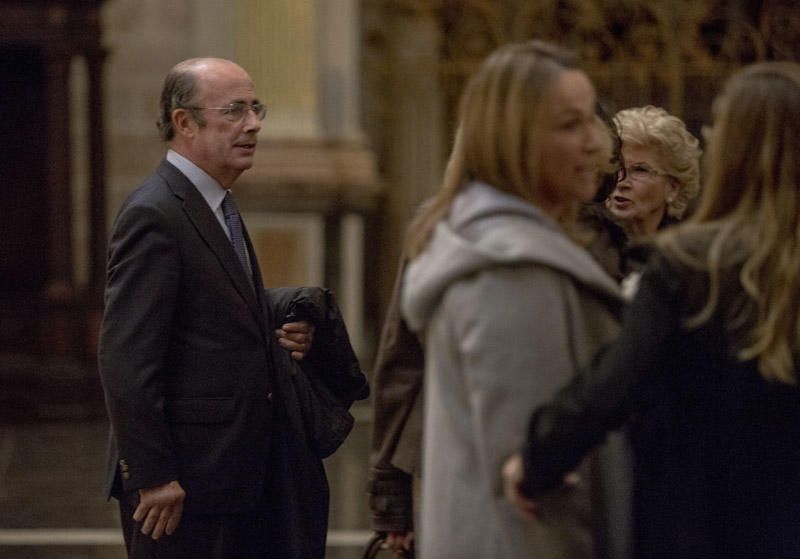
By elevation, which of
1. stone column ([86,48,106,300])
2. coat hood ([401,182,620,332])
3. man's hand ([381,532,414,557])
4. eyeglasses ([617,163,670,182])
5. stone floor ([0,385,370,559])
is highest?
coat hood ([401,182,620,332])

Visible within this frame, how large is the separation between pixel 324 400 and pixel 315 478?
0.21 m

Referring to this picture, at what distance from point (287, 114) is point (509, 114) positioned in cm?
885

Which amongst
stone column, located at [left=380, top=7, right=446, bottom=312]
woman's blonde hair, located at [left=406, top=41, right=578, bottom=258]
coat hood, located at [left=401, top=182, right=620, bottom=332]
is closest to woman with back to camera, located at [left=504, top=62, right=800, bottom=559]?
coat hood, located at [left=401, top=182, right=620, bottom=332]

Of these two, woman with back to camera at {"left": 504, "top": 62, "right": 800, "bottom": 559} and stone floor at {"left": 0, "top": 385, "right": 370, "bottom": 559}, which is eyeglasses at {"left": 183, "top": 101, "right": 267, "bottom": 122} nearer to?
woman with back to camera at {"left": 504, "top": 62, "right": 800, "bottom": 559}

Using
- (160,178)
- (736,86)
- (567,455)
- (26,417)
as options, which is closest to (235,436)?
(160,178)

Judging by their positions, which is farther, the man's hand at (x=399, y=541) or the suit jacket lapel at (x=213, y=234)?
the suit jacket lapel at (x=213, y=234)

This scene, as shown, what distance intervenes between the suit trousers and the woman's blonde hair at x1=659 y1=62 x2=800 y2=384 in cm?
158

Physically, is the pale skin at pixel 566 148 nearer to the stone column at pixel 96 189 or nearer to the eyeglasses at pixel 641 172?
the eyeglasses at pixel 641 172

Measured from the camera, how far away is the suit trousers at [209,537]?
13.9ft

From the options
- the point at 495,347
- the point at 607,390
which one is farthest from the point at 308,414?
the point at 607,390

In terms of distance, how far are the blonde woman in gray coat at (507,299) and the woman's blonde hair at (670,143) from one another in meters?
1.39

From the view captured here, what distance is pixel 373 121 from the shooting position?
13.0 metres

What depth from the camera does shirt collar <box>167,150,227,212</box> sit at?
4355 millimetres

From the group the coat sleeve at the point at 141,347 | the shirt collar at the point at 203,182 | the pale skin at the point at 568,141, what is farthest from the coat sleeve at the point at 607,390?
the shirt collar at the point at 203,182
